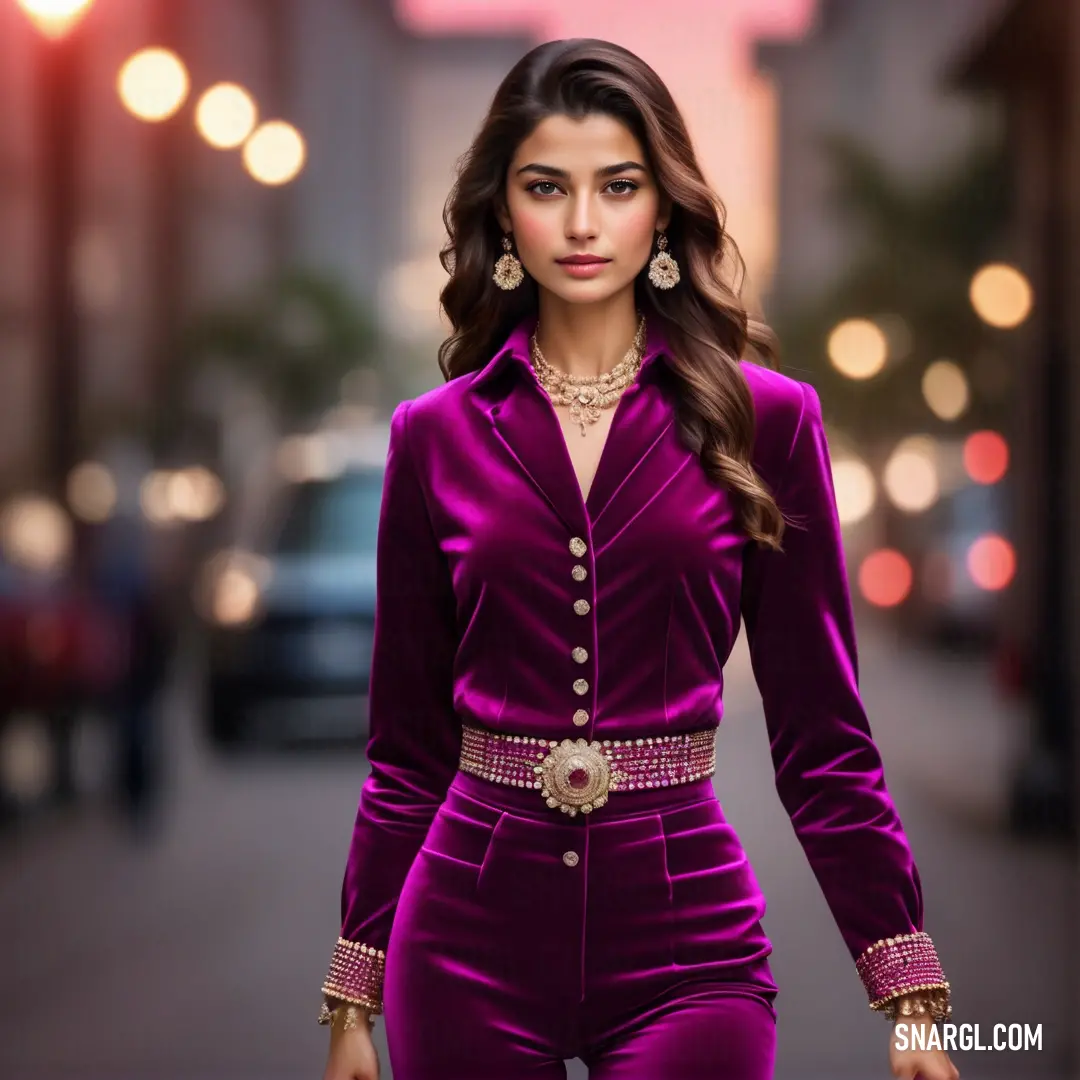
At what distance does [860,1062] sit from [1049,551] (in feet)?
4.51

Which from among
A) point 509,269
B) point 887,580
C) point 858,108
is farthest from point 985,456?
Result: point 509,269

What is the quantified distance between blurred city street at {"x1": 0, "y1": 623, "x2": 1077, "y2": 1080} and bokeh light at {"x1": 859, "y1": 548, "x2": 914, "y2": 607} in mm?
112

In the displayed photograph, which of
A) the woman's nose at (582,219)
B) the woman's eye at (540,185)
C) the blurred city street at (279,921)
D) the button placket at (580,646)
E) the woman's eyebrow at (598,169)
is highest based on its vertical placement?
the woman's eyebrow at (598,169)

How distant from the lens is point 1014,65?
4.24m

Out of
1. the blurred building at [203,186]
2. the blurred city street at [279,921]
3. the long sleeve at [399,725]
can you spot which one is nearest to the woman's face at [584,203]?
the long sleeve at [399,725]

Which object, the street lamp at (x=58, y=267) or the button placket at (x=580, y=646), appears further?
the street lamp at (x=58, y=267)

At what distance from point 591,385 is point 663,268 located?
0.51ft

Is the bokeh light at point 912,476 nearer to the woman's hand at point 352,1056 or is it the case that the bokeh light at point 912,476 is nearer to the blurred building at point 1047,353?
the blurred building at point 1047,353

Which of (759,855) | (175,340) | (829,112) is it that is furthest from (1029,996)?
(175,340)

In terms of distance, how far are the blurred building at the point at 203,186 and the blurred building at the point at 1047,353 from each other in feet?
4.37

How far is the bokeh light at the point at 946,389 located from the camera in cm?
429

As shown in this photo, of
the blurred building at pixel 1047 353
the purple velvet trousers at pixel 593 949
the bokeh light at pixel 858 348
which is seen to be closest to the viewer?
the purple velvet trousers at pixel 593 949

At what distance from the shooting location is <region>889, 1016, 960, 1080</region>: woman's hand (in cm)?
182

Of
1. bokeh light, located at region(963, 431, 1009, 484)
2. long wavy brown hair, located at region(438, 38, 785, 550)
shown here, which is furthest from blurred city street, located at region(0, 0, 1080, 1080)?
long wavy brown hair, located at region(438, 38, 785, 550)
